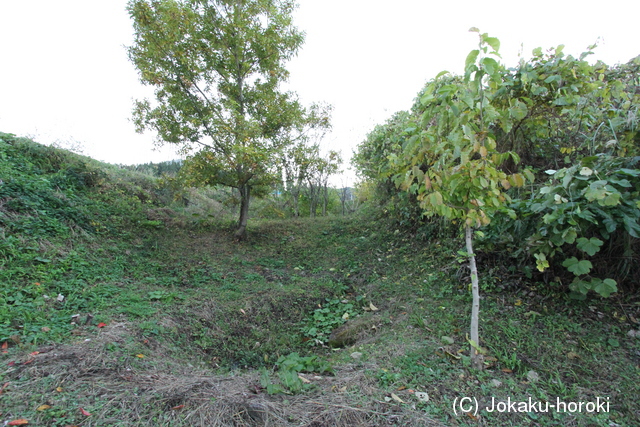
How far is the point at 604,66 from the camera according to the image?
8.72 ft

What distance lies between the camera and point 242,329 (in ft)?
10.5

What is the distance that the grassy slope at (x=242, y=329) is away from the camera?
5.74 ft

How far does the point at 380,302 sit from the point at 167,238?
12.8 ft

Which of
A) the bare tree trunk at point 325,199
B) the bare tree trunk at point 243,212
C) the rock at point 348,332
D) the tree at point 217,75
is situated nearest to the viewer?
the rock at point 348,332

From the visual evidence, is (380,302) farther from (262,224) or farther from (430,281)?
(262,224)

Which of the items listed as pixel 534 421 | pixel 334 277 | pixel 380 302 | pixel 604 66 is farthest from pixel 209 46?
pixel 534 421

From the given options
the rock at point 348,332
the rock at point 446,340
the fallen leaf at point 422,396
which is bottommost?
the rock at point 348,332

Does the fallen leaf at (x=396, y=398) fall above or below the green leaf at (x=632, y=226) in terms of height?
below

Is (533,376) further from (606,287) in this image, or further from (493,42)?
(493,42)

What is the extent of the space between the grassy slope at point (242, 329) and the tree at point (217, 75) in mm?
1619

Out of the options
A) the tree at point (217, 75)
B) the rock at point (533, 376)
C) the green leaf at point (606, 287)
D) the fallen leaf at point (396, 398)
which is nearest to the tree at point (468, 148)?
the rock at point (533, 376)

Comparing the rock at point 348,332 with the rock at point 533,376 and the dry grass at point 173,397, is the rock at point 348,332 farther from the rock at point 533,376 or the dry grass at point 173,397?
the rock at point 533,376

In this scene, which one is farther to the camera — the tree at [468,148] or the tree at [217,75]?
the tree at [217,75]

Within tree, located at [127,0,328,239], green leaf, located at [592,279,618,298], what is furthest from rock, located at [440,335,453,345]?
tree, located at [127,0,328,239]
